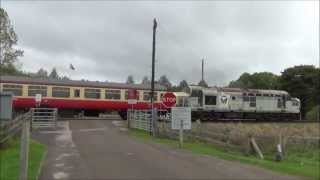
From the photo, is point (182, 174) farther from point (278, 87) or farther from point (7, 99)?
point (278, 87)

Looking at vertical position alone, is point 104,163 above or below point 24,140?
below

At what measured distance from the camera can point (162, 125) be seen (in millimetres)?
33781

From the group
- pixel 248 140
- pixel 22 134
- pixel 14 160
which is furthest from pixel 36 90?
pixel 22 134

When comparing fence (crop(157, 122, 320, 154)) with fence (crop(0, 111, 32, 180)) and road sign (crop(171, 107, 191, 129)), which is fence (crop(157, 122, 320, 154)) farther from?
fence (crop(0, 111, 32, 180))

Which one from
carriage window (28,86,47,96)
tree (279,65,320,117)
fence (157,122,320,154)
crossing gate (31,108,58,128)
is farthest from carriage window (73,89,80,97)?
tree (279,65,320,117)

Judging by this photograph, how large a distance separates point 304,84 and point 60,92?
43735mm

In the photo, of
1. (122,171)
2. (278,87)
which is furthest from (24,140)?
(278,87)

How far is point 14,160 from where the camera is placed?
17.2 m

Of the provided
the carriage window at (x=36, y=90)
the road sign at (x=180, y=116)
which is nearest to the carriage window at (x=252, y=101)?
the carriage window at (x=36, y=90)

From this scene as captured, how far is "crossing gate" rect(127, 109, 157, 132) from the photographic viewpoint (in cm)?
3538

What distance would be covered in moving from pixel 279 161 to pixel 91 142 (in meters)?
8.47

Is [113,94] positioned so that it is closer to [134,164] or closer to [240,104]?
[240,104]

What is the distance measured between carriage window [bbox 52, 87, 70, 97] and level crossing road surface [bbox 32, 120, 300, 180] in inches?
908

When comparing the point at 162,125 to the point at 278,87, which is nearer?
the point at 162,125
